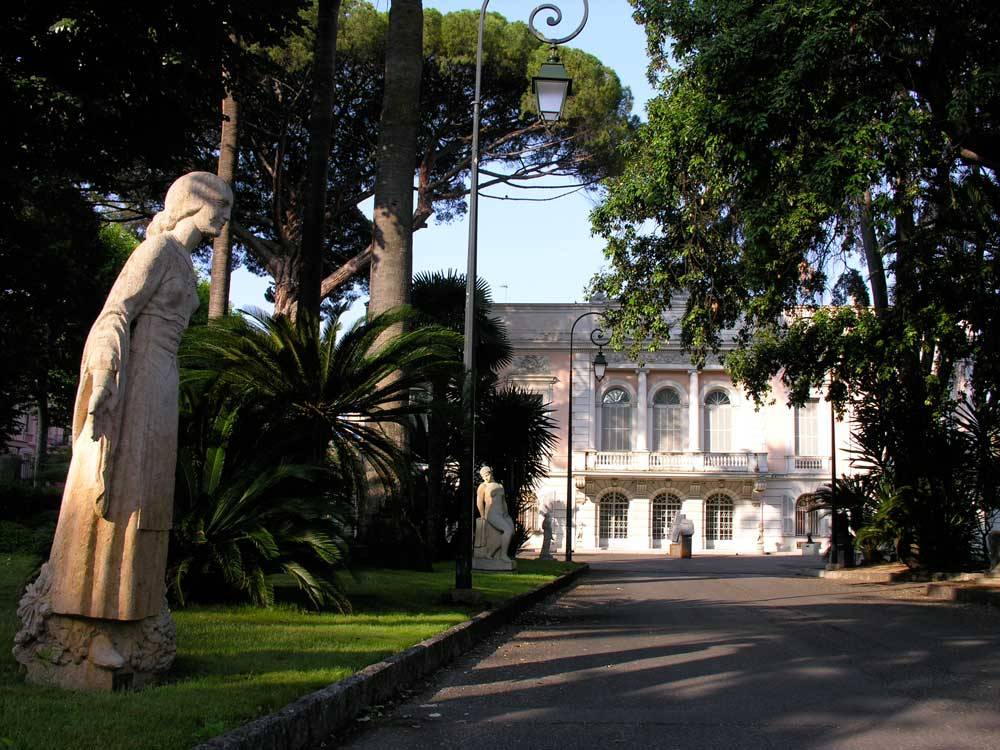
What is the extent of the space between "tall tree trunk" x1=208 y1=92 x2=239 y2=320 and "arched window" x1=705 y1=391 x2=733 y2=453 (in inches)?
1381

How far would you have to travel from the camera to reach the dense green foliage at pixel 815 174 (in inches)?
532

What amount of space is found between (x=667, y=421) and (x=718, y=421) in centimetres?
245

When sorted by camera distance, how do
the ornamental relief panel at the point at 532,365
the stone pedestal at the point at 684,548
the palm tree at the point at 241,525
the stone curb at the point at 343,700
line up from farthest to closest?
the ornamental relief panel at the point at 532,365
the stone pedestal at the point at 684,548
the palm tree at the point at 241,525
the stone curb at the point at 343,700

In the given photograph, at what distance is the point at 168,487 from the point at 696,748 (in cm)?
303

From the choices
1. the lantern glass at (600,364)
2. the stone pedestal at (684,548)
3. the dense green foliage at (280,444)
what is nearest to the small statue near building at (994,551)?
the dense green foliage at (280,444)

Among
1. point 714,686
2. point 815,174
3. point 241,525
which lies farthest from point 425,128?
point 714,686

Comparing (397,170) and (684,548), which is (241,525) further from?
(684,548)

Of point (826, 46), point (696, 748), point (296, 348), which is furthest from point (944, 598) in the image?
point (696, 748)

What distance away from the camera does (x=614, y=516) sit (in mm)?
51688

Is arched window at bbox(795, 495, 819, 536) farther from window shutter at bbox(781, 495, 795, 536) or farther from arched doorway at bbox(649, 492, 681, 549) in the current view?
arched doorway at bbox(649, 492, 681, 549)

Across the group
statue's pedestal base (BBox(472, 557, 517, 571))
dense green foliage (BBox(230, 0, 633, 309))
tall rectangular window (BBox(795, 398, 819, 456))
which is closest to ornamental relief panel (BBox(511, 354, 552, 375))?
tall rectangular window (BBox(795, 398, 819, 456))

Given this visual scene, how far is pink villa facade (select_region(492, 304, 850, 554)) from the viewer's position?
168 ft

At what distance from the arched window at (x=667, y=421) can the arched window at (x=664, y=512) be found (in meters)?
2.37

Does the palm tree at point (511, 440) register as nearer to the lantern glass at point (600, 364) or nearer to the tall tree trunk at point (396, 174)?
the lantern glass at point (600, 364)
